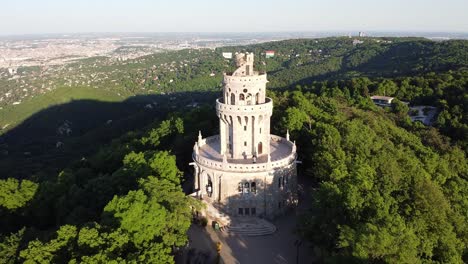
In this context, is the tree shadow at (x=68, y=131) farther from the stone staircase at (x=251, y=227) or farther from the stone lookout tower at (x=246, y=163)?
the stone staircase at (x=251, y=227)

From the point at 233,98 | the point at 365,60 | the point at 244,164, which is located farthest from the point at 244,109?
the point at 365,60

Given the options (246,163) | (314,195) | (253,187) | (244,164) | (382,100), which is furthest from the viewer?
(382,100)

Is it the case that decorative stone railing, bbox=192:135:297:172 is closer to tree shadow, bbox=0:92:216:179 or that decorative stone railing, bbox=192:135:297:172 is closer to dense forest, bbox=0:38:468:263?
dense forest, bbox=0:38:468:263

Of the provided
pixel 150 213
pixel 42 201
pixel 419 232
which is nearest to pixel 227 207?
pixel 150 213

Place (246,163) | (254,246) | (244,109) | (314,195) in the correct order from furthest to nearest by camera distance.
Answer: (246,163), (244,109), (254,246), (314,195)

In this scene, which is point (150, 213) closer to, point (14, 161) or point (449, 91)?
point (14, 161)

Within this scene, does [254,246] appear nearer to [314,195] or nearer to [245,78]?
[314,195]


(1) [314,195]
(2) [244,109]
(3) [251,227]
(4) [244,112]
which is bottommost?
(3) [251,227]

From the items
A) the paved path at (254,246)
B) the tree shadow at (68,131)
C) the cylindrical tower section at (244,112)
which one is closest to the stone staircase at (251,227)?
the paved path at (254,246)

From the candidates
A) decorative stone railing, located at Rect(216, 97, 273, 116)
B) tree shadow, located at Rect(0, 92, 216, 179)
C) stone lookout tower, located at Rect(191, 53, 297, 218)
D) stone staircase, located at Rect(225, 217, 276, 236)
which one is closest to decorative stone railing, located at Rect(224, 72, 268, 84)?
stone lookout tower, located at Rect(191, 53, 297, 218)
